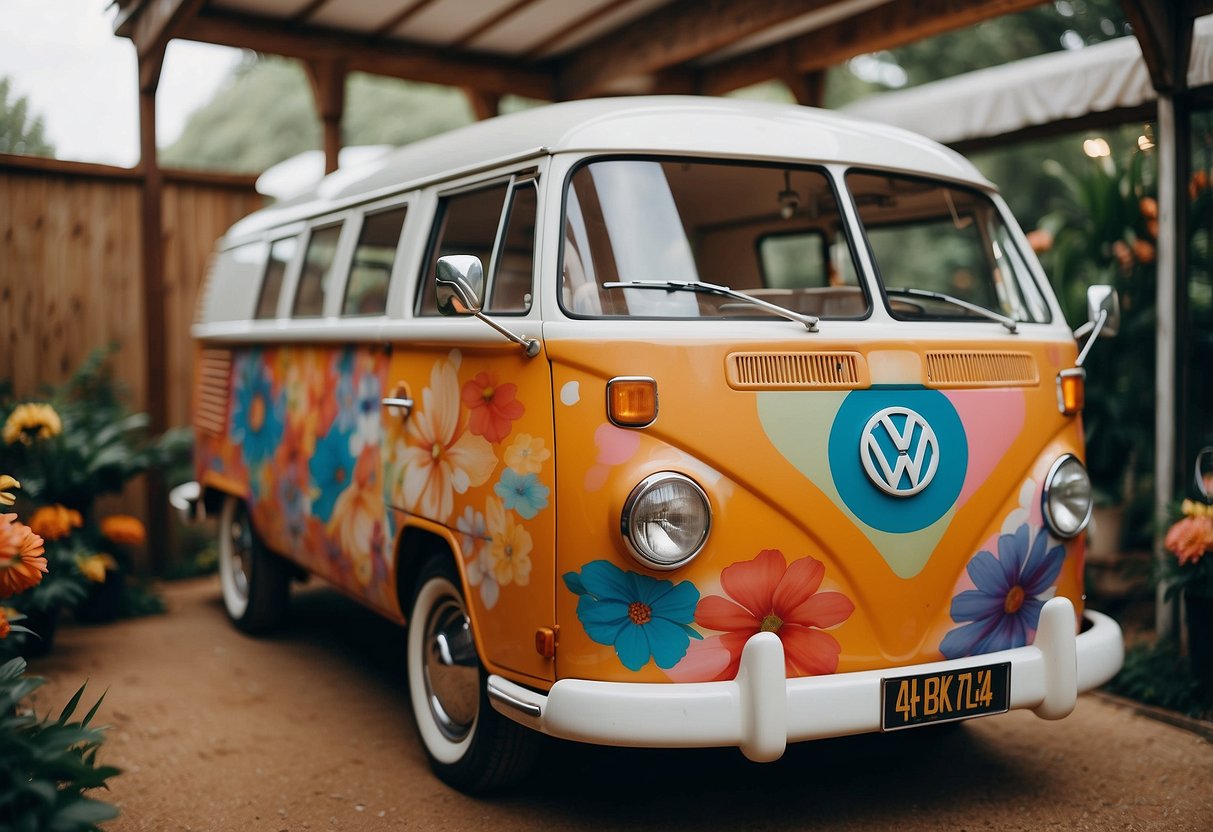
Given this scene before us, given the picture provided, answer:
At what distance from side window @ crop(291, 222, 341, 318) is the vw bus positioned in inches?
33.5

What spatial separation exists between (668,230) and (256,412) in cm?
311

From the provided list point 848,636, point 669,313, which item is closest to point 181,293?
point 669,313

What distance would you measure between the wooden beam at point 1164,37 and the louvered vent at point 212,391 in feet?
16.2

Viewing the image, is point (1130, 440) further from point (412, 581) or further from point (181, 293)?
point (181, 293)

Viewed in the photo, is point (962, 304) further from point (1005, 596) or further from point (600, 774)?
point (600, 774)

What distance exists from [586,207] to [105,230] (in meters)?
5.30

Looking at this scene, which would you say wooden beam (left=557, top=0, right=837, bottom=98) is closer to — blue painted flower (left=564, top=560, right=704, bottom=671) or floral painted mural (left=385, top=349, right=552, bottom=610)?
floral painted mural (left=385, top=349, right=552, bottom=610)

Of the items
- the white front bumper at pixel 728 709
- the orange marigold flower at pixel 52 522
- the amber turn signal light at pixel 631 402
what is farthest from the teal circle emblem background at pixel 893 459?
the orange marigold flower at pixel 52 522

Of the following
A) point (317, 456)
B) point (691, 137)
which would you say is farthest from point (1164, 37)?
point (317, 456)

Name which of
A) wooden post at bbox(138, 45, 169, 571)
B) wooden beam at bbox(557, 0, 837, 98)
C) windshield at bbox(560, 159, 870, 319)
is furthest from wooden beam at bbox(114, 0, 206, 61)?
windshield at bbox(560, 159, 870, 319)

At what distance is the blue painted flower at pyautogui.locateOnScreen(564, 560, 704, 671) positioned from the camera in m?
3.21

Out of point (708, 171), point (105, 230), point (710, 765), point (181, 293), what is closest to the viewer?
point (708, 171)

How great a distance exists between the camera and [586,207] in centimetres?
357

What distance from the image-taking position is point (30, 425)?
604 cm
